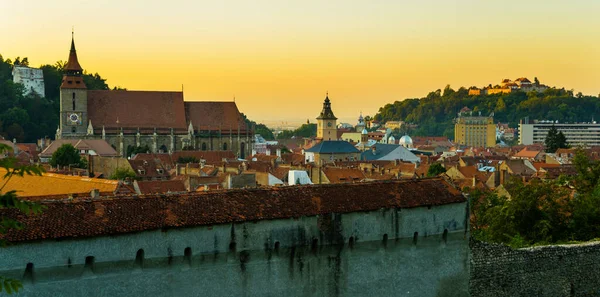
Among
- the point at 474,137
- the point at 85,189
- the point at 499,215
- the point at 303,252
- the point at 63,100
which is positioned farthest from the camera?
the point at 474,137

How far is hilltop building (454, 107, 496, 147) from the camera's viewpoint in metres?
184

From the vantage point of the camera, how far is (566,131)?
186m

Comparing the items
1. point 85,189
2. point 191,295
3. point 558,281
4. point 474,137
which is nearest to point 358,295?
point 191,295

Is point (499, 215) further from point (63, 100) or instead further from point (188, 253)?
point (63, 100)

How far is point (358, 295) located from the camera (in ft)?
57.0

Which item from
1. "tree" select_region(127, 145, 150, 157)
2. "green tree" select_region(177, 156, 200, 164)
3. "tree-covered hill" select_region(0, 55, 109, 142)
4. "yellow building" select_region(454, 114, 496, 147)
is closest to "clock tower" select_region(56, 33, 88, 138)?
"tree" select_region(127, 145, 150, 157)

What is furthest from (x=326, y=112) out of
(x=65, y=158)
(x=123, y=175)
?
(x=123, y=175)

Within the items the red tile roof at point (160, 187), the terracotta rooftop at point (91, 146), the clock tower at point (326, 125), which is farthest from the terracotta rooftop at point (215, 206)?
the clock tower at point (326, 125)

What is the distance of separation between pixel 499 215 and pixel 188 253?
14.5 m

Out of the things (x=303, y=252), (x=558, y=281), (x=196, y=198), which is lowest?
(x=558, y=281)

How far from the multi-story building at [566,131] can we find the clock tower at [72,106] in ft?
384

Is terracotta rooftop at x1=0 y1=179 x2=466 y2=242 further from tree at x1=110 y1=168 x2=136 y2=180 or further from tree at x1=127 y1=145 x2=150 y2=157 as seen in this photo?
tree at x1=127 y1=145 x2=150 y2=157

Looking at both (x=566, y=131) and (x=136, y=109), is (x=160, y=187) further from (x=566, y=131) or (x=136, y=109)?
(x=566, y=131)

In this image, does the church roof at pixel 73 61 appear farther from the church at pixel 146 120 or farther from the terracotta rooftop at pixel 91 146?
the terracotta rooftop at pixel 91 146
